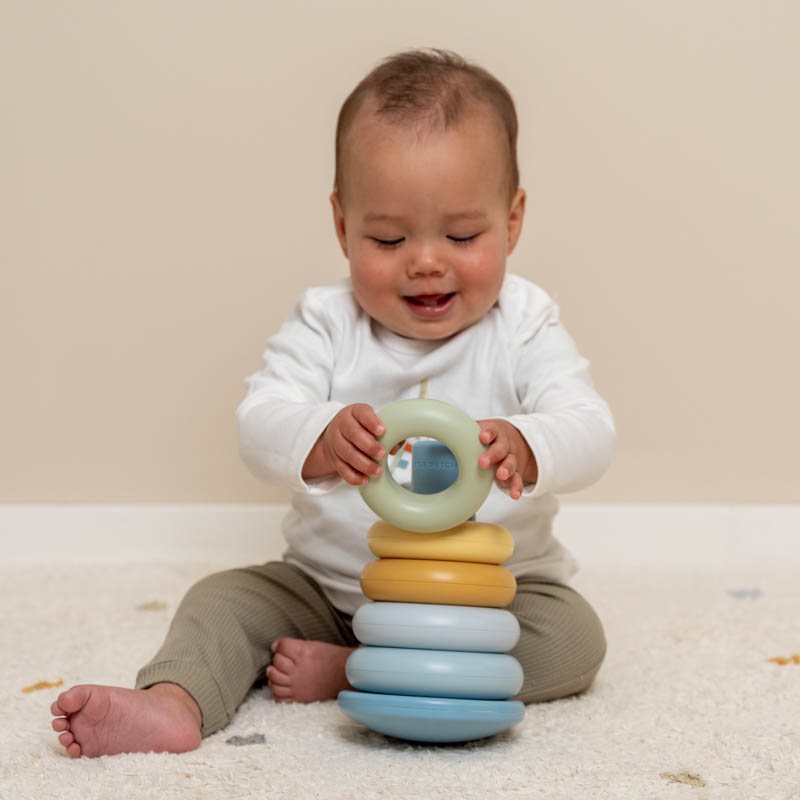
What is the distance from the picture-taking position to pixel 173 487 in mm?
1802

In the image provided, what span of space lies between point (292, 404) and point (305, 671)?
0.25 meters

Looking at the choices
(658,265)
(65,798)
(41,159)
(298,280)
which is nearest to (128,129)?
(41,159)

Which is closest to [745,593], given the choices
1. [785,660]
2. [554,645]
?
[785,660]

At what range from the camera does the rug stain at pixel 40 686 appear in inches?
46.3

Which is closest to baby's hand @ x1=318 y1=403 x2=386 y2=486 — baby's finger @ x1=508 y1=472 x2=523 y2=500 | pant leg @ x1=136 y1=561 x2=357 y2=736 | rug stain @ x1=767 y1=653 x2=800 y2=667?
baby's finger @ x1=508 y1=472 x2=523 y2=500

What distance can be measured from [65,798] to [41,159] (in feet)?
3.60

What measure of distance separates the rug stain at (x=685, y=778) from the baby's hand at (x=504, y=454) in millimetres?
245

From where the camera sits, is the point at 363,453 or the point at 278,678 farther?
the point at 278,678

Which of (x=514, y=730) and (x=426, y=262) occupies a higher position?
(x=426, y=262)

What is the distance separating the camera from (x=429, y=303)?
4.01 ft

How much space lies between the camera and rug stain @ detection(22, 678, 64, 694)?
1.17 metres

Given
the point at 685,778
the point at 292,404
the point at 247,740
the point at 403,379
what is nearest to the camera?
the point at 685,778

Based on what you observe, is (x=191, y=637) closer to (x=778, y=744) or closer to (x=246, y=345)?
(x=778, y=744)

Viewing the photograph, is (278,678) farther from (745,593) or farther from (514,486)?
(745,593)
